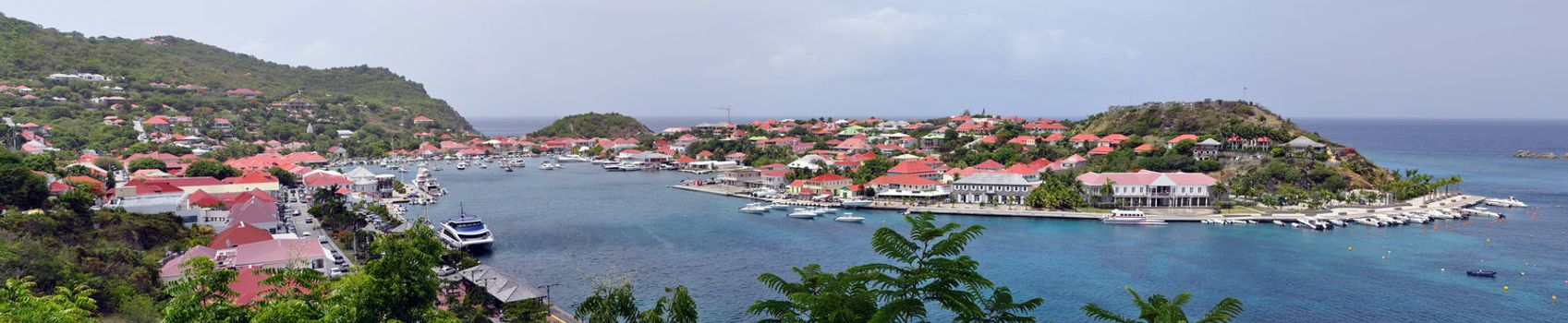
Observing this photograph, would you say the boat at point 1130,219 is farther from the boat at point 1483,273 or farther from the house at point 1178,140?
the house at point 1178,140

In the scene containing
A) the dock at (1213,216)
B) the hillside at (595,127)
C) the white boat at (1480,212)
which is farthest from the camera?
the hillside at (595,127)

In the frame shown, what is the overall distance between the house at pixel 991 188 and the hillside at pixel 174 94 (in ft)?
165

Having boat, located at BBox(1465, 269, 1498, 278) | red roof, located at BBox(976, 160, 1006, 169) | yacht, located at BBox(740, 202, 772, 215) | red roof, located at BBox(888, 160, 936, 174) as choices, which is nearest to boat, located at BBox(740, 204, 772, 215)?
yacht, located at BBox(740, 202, 772, 215)

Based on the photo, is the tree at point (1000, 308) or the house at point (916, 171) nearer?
the tree at point (1000, 308)

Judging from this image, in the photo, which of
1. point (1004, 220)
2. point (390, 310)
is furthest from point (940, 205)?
point (390, 310)

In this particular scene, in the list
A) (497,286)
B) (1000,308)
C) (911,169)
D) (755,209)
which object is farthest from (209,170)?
(1000,308)

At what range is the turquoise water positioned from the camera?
19.6 metres

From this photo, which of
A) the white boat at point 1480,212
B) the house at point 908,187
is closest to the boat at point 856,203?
the house at point 908,187

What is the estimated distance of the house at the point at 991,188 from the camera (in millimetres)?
36844

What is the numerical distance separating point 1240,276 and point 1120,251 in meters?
4.20

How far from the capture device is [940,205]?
120ft

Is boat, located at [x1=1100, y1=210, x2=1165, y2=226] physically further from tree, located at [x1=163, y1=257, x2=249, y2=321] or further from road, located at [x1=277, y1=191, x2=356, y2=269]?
tree, located at [x1=163, y1=257, x2=249, y2=321]

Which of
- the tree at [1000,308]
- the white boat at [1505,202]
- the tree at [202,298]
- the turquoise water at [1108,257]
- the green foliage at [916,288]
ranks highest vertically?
the green foliage at [916,288]

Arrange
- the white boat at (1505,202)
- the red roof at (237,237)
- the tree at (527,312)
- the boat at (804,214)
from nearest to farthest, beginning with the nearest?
1. the tree at (527,312)
2. the red roof at (237,237)
3. the boat at (804,214)
4. the white boat at (1505,202)
